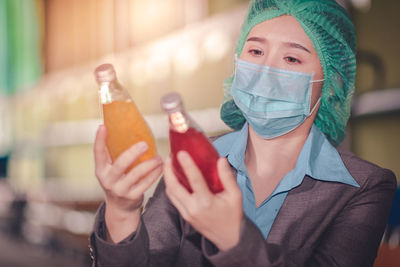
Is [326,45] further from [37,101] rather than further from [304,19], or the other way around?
[37,101]

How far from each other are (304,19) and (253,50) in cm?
13

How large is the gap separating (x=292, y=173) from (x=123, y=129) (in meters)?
0.43

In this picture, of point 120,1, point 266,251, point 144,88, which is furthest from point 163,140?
point 266,251

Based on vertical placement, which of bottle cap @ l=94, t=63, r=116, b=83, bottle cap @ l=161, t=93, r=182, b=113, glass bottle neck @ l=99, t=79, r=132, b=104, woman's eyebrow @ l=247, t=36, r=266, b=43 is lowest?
glass bottle neck @ l=99, t=79, r=132, b=104

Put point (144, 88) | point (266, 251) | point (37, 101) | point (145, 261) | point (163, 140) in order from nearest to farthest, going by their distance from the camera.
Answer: point (266, 251)
point (145, 261)
point (163, 140)
point (144, 88)
point (37, 101)

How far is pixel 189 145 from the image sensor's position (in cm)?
70

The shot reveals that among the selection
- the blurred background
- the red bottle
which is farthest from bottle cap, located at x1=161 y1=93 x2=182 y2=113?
the blurred background

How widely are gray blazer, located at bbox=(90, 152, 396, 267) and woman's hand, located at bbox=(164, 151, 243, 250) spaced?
0.46 ft

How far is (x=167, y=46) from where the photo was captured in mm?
3484

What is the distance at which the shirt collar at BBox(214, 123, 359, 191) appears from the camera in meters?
0.97

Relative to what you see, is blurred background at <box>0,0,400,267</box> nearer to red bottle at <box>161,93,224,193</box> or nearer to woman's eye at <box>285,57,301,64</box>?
woman's eye at <box>285,57,301,64</box>

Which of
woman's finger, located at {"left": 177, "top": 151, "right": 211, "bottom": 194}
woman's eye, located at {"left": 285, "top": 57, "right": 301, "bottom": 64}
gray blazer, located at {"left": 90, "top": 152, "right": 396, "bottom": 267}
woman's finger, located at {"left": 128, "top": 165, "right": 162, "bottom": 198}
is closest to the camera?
woman's finger, located at {"left": 177, "top": 151, "right": 211, "bottom": 194}

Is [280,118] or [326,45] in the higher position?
[326,45]

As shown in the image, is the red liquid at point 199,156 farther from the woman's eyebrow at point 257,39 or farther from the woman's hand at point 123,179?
the woman's eyebrow at point 257,39
